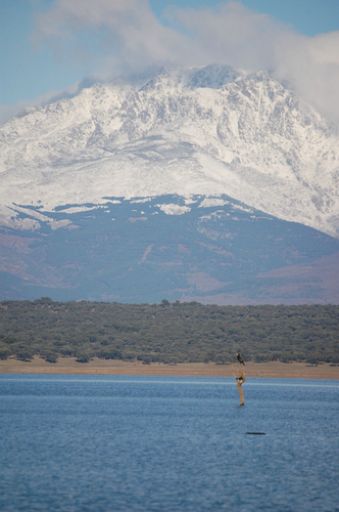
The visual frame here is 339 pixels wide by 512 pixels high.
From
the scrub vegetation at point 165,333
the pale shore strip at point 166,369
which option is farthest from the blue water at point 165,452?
the scrub vegetation at point 165,333

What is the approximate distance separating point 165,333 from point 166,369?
79.9ft

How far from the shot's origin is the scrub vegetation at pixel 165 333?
474ft

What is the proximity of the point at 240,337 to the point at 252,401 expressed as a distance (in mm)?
62806

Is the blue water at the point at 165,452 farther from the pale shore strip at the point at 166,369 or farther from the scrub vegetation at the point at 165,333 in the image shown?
the scrub vegetation at the point at 165,333

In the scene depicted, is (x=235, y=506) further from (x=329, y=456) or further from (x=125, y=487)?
(x=329, y=456)

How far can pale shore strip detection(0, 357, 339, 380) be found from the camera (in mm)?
137000

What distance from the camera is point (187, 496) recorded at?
4831 centimetres

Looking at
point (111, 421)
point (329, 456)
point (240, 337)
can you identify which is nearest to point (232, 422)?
point (111, 421)

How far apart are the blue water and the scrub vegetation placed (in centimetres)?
3819

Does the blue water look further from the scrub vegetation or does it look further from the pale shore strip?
the scrub vegetation

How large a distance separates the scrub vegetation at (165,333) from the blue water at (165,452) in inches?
1503

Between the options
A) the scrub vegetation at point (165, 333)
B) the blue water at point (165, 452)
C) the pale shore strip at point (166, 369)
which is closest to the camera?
the blue water at point (165, 452)

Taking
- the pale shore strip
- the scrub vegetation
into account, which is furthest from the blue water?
the scrub vegetation

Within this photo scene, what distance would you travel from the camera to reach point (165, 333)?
6432 inches
